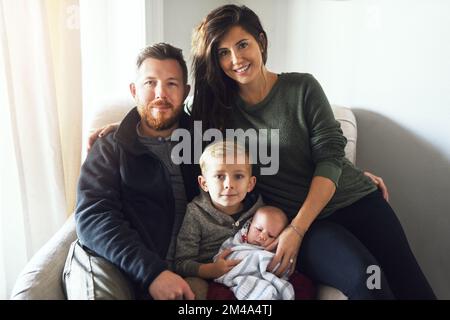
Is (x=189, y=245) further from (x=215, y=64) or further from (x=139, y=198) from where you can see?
(x=215, y=64)

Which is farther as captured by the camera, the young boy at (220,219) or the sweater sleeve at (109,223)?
the young boy at (220,219)

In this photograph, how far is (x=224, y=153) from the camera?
1.28 metres

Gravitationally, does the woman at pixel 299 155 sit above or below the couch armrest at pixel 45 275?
above

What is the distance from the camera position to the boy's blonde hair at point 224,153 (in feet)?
4.18

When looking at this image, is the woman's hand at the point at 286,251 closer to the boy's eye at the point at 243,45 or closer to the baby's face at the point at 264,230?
the baby's face at the point at 264,230

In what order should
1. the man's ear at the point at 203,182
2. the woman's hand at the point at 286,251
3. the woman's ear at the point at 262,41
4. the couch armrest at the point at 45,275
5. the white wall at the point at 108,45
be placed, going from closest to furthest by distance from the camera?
the couch armrest at the point at 45,275, the woman's hand at the point at 286,251, the man's ear at the point at 203,182, the woman's ear at the point at 262,41, the white wall at the point at 108,45

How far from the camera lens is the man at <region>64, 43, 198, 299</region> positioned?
1.12 m

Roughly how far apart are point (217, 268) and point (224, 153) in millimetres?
322

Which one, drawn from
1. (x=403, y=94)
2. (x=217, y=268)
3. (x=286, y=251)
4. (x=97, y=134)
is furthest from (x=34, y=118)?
(x=403, y=94)

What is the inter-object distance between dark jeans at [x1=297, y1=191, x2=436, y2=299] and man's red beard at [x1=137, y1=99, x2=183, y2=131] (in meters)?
0.54
